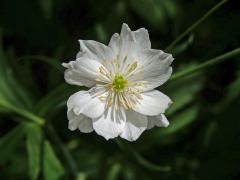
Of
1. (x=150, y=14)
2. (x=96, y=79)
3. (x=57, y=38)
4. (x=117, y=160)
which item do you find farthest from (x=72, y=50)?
(x=96, y=79)

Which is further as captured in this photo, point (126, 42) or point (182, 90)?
point (182, 90)

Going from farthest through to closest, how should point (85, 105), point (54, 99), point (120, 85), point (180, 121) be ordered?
1. point (180, 121)
2. point (54, 99)
3. point (120, 85)
4. point (85, 105)

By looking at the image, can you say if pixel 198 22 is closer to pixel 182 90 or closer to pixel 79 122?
pixel 79 122

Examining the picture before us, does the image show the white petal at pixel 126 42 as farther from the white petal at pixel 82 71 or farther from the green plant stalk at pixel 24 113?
the green plant stalk at pixel 24 113

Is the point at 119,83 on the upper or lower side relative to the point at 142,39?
lower

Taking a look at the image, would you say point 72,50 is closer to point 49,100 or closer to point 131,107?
point 49,100

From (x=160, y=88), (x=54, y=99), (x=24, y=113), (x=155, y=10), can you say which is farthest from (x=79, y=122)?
(x=155, y=10)

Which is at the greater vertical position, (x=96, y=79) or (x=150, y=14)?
(x=96, y=79)
